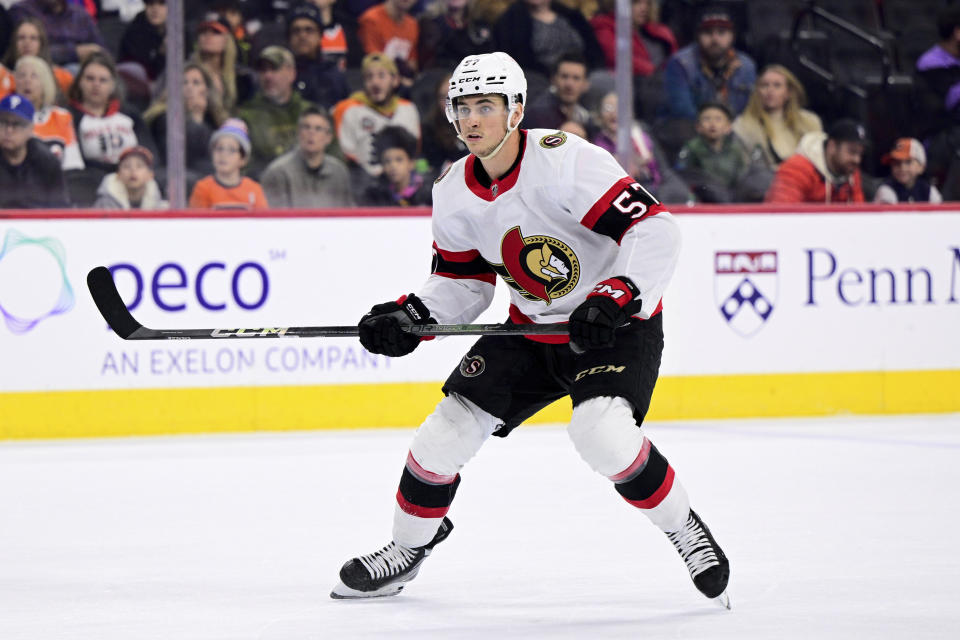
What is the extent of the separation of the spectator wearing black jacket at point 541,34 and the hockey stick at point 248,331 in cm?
357

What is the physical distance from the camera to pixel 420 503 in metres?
2.82

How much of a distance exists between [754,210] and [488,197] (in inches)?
123

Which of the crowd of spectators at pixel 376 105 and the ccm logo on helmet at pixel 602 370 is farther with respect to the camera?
the crowd of spectators at pixel 376 105

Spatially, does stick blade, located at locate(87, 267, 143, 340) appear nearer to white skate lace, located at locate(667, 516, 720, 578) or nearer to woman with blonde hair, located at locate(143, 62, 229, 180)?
white skate lace, located at locate(667, 516, 720, 578)

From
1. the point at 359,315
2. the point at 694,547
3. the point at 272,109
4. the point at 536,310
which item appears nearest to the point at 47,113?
the point at 272,109

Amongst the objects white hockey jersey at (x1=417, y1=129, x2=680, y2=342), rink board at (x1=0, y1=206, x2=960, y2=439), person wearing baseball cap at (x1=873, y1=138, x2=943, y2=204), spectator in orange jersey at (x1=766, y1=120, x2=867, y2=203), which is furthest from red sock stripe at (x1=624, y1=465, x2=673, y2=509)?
person wearing baseball cap at (x1=873, y1=138, x2=943, y2=204)

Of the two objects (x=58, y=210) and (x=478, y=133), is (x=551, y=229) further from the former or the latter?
(x=58, y=210)

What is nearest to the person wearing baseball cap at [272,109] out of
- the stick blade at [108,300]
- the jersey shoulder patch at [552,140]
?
the stick blade at [108,300]

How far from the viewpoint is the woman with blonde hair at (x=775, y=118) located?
617 cm

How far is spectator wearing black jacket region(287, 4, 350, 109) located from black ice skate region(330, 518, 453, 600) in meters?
3.44

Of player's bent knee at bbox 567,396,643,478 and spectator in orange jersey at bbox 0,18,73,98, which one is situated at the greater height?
spectator in orange jersey at bbox 0,18,73,98

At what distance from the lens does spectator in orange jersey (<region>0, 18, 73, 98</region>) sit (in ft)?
18.5

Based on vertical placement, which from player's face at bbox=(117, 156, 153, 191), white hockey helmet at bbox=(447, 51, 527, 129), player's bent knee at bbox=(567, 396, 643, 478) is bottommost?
player's bent knee at bbox=(567, 396, 643, 478)

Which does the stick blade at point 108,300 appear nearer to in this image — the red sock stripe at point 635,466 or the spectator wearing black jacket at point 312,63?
the red sock stripe at point 635,466
